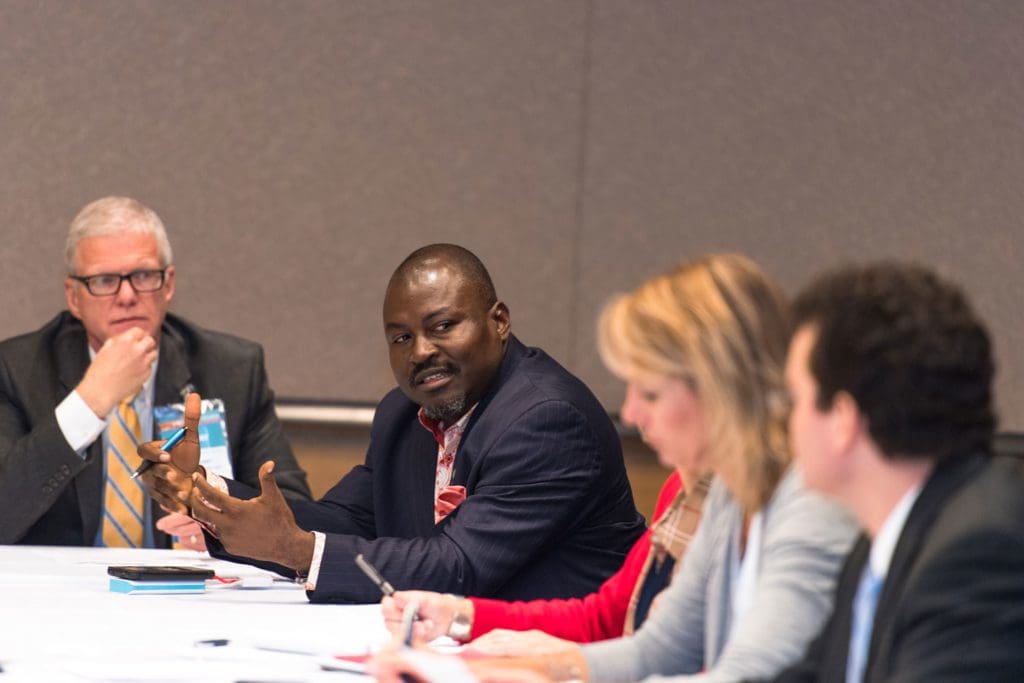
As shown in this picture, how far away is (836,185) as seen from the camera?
455 cm

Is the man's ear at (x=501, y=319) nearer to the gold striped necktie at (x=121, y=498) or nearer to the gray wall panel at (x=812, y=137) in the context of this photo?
the gold striped necktie at (x=121, y=498)

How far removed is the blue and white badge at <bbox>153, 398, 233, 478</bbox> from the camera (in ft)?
10.9

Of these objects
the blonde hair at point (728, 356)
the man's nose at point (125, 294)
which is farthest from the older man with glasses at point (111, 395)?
the blonde hair at point (728, 356)

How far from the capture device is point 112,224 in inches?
139

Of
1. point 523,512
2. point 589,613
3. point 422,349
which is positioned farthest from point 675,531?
point 422,349

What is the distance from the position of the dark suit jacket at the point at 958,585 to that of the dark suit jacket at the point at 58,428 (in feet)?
7.59

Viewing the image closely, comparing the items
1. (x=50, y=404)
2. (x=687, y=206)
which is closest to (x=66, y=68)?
(x=50, y=404)

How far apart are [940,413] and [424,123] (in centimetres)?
343

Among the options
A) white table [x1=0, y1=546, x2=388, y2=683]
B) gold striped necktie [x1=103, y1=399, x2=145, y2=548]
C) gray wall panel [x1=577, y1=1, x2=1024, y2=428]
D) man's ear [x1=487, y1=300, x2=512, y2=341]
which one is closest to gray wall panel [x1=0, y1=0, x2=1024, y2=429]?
gray wall panel [x1=577, y1=1, x2=1024, y2=428]

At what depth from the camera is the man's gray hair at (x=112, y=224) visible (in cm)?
353

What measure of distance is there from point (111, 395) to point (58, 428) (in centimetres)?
14

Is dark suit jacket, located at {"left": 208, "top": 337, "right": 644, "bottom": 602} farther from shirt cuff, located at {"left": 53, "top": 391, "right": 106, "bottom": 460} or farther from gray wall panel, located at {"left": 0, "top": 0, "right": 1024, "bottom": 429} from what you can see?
gray wall panel, located at {"left": 0, "top": 0, "right": 1024, "bottom": 429}

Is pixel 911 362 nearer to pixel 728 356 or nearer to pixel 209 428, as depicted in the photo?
pixel 728 356

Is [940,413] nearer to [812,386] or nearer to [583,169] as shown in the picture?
[812,386]
